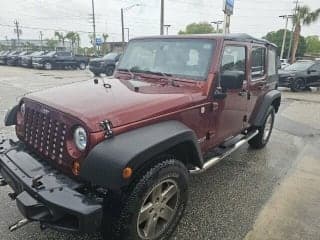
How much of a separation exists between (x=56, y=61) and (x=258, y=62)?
2436 cm

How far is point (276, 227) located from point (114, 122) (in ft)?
6.80

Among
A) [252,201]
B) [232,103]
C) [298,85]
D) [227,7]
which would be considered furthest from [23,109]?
[298,85]

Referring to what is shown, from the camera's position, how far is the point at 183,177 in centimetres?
299

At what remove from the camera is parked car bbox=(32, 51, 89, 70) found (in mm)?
26188

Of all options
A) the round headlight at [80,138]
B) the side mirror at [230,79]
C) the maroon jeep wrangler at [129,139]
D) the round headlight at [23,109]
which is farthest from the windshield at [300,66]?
the round headlight at [80,138]

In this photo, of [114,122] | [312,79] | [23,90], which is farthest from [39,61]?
[114,122]

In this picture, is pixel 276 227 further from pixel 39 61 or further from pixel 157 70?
pixel 39 61

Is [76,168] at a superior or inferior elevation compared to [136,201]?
superior

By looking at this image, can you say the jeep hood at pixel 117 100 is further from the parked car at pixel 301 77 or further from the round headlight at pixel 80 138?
the parked car at pixel 301 77

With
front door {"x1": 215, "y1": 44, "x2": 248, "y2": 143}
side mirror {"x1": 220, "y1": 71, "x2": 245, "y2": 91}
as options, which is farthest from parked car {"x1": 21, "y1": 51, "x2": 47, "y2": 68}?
side mirror {"x1": 220, "y1": 71, "x2": 245, "y2": 91}

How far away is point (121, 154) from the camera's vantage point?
2322 millimetres

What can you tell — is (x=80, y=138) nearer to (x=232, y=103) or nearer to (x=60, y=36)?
(x=232, y=103)

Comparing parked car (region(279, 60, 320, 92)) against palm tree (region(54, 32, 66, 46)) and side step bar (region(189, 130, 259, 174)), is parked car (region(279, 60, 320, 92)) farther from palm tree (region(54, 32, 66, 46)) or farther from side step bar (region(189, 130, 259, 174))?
palm tree (region(54, 32, 66, 46))

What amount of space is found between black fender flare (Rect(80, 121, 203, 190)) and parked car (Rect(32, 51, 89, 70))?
25691 mm
